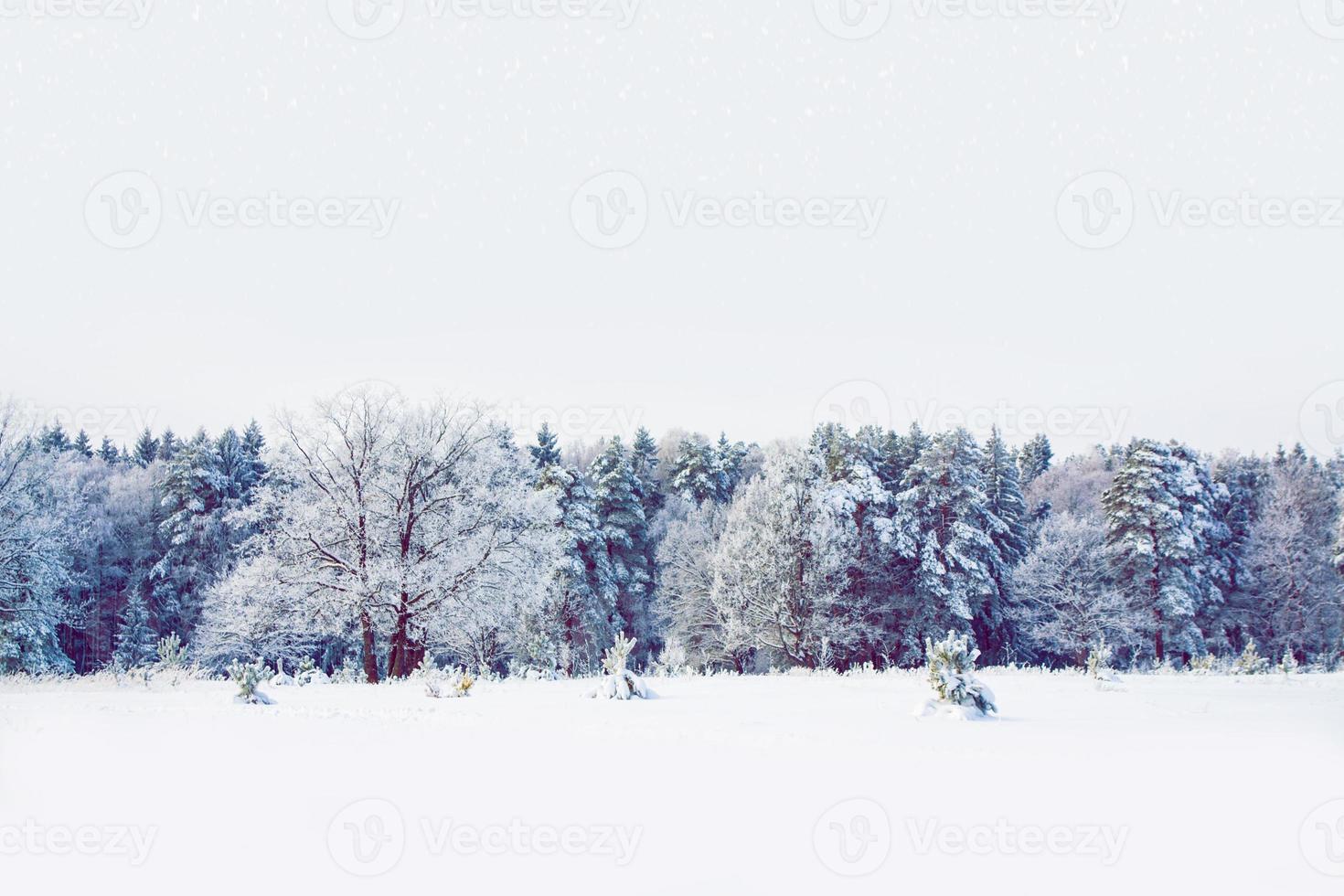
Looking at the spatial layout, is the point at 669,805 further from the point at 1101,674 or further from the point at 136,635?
the point at 136,635

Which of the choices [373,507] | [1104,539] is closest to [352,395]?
[373,507]

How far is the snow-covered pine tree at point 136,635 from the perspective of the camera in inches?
1925

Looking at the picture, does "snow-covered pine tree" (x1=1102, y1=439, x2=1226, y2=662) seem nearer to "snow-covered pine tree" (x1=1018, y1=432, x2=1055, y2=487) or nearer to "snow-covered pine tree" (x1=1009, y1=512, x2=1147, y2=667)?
"snow-covered pine tree" (x1=1009, y1=512, x2=1147, y2=667)

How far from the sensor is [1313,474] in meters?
63.7

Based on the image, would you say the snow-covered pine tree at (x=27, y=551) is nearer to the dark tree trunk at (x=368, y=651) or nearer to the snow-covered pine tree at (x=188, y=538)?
the snow-covered pine tree at (x=188, y=538)

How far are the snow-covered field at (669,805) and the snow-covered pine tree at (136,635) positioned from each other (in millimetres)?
43396

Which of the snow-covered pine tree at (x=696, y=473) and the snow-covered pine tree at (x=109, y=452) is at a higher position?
the snow-covered pine tree at (x=109, y=452)

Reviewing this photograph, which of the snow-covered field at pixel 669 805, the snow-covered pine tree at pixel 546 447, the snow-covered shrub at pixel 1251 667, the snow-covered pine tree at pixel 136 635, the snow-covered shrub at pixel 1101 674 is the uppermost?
the snow-covered pine tree at pixel 546 447

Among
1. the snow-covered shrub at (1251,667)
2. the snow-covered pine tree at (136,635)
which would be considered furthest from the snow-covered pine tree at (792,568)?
the snow-covered pine tree at (136,635)

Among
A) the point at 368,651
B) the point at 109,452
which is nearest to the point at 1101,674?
the point at 368,651

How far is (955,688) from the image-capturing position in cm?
1211

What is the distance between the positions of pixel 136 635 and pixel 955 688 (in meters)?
51.7

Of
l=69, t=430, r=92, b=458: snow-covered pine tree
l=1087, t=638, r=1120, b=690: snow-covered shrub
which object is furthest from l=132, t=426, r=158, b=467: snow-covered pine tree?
l=1087, t=638, r=1120, b=690: snow-covered shrub

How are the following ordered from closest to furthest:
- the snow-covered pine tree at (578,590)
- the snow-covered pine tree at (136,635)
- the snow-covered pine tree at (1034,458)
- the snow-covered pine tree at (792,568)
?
the snow-covered pine tree at (792,568), the snow-covered pine tree at (578,590), the snow-covered pine tree at (136,635), the snow-covered pine tree at (1034,458)
